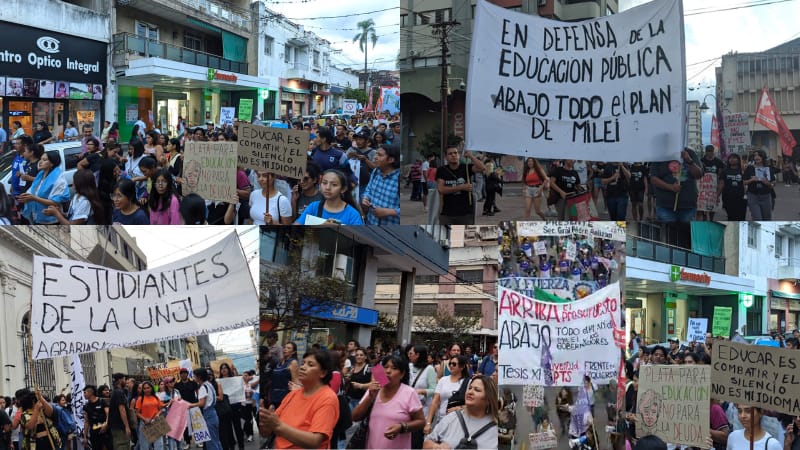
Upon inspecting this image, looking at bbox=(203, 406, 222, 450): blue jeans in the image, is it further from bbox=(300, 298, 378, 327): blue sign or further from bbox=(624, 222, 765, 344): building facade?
bbox=(624, 222, 765, 344): building facade

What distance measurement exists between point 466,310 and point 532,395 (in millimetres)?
932

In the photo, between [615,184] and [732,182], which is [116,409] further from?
[732,182]

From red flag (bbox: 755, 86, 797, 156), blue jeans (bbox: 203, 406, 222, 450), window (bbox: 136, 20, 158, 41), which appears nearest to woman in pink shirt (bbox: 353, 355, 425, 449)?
blue jeans (bbox: 203, 406, 222, 450)

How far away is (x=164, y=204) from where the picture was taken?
22.8 feet

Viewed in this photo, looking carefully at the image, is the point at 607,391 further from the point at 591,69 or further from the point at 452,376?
the point at 591,69

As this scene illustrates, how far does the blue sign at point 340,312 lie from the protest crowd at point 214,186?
70 centimetres

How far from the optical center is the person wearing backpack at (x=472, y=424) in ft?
19.2

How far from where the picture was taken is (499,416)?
6605 millimetres

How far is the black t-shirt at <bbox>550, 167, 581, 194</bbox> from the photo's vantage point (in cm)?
678

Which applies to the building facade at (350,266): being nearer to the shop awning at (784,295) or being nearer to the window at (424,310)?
the window at (424,310)

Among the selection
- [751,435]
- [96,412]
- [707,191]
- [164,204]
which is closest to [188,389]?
[96,412]

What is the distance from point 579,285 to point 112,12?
18.6ft

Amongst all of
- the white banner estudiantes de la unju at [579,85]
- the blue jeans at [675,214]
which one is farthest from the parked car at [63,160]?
the blue jeans at [675,214]

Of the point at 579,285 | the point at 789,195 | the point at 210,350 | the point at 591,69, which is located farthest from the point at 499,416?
the point at 789,195
